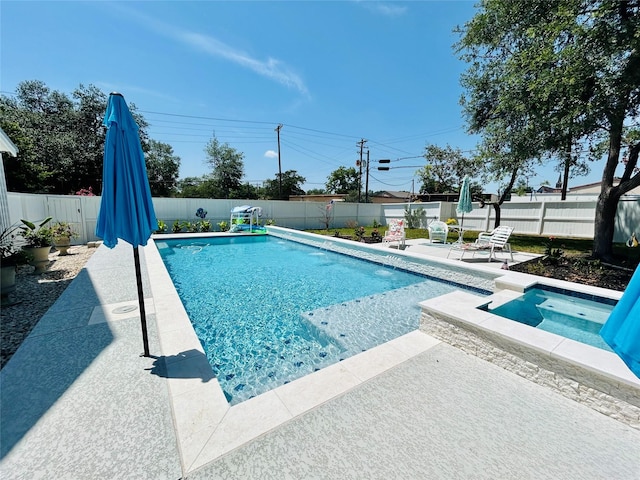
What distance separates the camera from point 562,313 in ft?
14.5

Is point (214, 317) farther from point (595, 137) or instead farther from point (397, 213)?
point (397, 213)

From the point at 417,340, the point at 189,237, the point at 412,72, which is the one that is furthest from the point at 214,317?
the point at 412,72

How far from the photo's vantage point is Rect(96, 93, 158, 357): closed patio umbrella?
228 centimetres

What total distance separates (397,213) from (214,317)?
1543cm

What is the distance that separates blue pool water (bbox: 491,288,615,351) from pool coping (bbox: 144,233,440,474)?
2.13 m

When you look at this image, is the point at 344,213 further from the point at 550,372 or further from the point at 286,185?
the point at 286,185

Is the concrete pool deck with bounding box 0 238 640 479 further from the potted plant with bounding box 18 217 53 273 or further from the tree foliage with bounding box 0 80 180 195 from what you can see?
the tree foliage with bounding box 0 80 180 195

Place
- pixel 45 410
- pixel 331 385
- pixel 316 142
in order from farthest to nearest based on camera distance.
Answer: pixel 316 142
pixel 331 385
pixel 45 410

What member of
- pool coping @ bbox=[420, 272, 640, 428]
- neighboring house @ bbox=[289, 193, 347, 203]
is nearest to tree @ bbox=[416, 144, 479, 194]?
neighboring house @ bbox=[289, 193, 347, 203]

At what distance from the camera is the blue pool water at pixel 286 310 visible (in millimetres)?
3285

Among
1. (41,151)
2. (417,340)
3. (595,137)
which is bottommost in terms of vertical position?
(417,340)

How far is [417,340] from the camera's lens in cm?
318

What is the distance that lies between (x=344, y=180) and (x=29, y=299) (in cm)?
4051

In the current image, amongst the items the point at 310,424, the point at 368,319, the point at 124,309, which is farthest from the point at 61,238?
the point at 310,424
